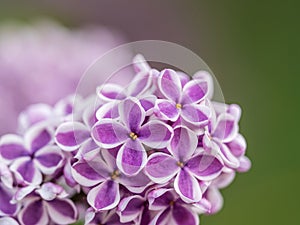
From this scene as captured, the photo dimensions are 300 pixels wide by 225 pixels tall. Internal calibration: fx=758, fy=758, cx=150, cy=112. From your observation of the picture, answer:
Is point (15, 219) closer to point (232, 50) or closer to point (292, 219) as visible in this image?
point (292, 219)

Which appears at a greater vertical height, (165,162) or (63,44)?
(165,162)

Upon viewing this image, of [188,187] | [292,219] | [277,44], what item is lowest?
[292,219]

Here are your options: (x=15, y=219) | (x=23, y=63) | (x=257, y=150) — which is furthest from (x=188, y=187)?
(x=257, y=150)

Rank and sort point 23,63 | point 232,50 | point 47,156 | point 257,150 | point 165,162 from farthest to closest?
1. point 232,50
2. point 257,150
3. point 23,63
4. point 47,156
5. point 165,162

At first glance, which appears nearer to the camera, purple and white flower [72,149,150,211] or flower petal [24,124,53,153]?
purple and white flower [72,149,150,211]

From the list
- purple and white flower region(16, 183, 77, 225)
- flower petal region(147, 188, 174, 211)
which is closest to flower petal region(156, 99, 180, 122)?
flower petal region(147, 188, 174, 211)

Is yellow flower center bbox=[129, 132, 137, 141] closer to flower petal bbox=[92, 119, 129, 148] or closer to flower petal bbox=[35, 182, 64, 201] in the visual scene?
flower petal bbox=[92, 119, 129, 148]

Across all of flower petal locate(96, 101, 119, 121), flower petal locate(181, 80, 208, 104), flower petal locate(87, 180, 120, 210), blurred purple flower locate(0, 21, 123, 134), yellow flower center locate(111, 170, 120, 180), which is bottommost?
blurred purple flower locate(0, 21, 123, 134)

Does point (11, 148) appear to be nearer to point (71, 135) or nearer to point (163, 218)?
point (71, 135)
